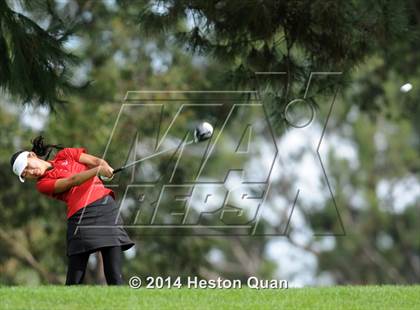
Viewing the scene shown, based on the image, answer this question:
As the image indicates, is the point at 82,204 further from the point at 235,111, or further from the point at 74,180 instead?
the point at 235,111

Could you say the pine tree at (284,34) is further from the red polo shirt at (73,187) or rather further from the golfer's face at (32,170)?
the golfer's face at (32,170)

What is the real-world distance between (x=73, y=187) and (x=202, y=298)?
165 centimetres

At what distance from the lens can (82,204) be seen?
31.3ft

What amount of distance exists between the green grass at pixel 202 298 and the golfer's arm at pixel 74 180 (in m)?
0.92

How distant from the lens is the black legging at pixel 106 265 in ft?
31.4

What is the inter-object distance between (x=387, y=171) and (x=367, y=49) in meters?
30.5

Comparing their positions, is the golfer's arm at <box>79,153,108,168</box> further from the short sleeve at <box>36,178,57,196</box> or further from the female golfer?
the short sleeve at <box>36,178,57,196</box>

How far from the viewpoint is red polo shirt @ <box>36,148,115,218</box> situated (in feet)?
31.3

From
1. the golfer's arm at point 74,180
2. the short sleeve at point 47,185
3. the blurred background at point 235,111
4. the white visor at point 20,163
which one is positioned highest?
the white visor at point 20,163

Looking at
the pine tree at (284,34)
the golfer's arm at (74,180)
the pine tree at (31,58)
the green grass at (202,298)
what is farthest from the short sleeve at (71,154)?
the pine tree at (284,34)

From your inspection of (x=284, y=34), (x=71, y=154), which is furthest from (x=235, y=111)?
(x=71, y=154)

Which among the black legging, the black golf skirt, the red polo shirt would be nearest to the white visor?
the red polo shirt

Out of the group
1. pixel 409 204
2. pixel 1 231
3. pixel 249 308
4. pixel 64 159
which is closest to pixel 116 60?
pixel 1 231

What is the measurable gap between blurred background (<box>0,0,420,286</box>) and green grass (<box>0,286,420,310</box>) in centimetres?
308
